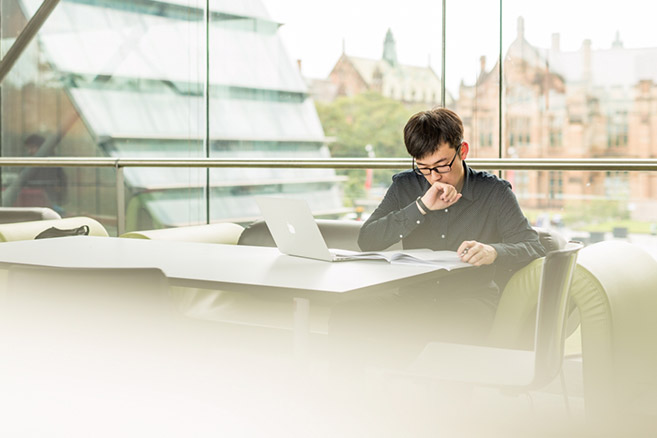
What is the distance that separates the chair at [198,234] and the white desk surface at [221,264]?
0.30m

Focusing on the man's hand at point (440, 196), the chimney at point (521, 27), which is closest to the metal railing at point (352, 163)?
the man's hand at point (440, 196)

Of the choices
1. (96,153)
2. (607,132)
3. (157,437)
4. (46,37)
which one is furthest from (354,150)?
(157,437)

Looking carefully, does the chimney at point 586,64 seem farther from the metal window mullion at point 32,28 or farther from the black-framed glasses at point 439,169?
the black-framed glasses at point 439,169

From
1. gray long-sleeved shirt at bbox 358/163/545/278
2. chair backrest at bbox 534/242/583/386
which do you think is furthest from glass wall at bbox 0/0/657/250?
chair backrest at bbox 534/242/583/386

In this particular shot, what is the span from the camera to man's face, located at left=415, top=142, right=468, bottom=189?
2244mm

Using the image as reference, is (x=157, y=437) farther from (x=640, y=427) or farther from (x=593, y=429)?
(x=640, y=427)

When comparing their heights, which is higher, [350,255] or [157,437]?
[350,255]

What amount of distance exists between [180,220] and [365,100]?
614 centimetres

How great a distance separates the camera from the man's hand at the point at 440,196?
213 cm

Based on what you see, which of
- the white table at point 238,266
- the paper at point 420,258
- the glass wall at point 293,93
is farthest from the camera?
the glass wall at point 293,93

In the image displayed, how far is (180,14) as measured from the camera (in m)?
11.2

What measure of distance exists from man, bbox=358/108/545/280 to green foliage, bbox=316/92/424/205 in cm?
1332

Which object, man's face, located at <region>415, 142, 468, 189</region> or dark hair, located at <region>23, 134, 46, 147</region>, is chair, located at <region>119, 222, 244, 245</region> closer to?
man's face, located at <region>415, 142, 468, 189</region>

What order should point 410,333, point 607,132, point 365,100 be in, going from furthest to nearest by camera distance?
point 365,100, point 607,132, point 410,333
